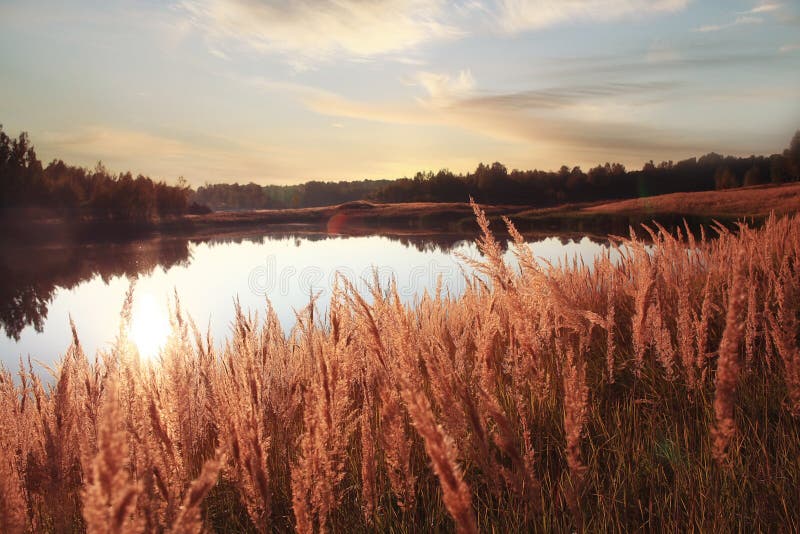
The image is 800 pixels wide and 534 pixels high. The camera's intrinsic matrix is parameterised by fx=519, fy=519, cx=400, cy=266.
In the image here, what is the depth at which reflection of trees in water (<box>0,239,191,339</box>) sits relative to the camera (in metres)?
16.3

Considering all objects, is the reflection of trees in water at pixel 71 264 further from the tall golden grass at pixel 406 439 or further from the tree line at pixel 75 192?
the tall golden grass at pixel 406 439

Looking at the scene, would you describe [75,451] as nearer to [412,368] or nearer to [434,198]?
[412,368]

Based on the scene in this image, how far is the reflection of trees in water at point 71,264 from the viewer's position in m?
16.7

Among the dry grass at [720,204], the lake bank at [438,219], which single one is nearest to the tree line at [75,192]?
the lake bank at [438,219]

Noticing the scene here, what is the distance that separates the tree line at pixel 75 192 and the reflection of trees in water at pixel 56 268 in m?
4.28

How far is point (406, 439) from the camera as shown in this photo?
2.13 meters

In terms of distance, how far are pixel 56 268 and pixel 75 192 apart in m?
20.6

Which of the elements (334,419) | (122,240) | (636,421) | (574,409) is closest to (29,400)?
(334,419)

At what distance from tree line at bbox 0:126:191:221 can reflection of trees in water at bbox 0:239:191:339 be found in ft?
14.0

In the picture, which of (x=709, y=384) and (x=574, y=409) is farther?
(x=709, y=384)

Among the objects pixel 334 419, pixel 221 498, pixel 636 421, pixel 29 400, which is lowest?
pixel 221 498

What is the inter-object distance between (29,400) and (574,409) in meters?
2.49

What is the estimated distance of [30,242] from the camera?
41.0 m

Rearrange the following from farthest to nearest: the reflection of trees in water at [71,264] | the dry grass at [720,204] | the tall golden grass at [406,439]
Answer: the dry grass at [720,204]
the reflection of trees in water at [71,264]
the tall golden grass at [406,439]
